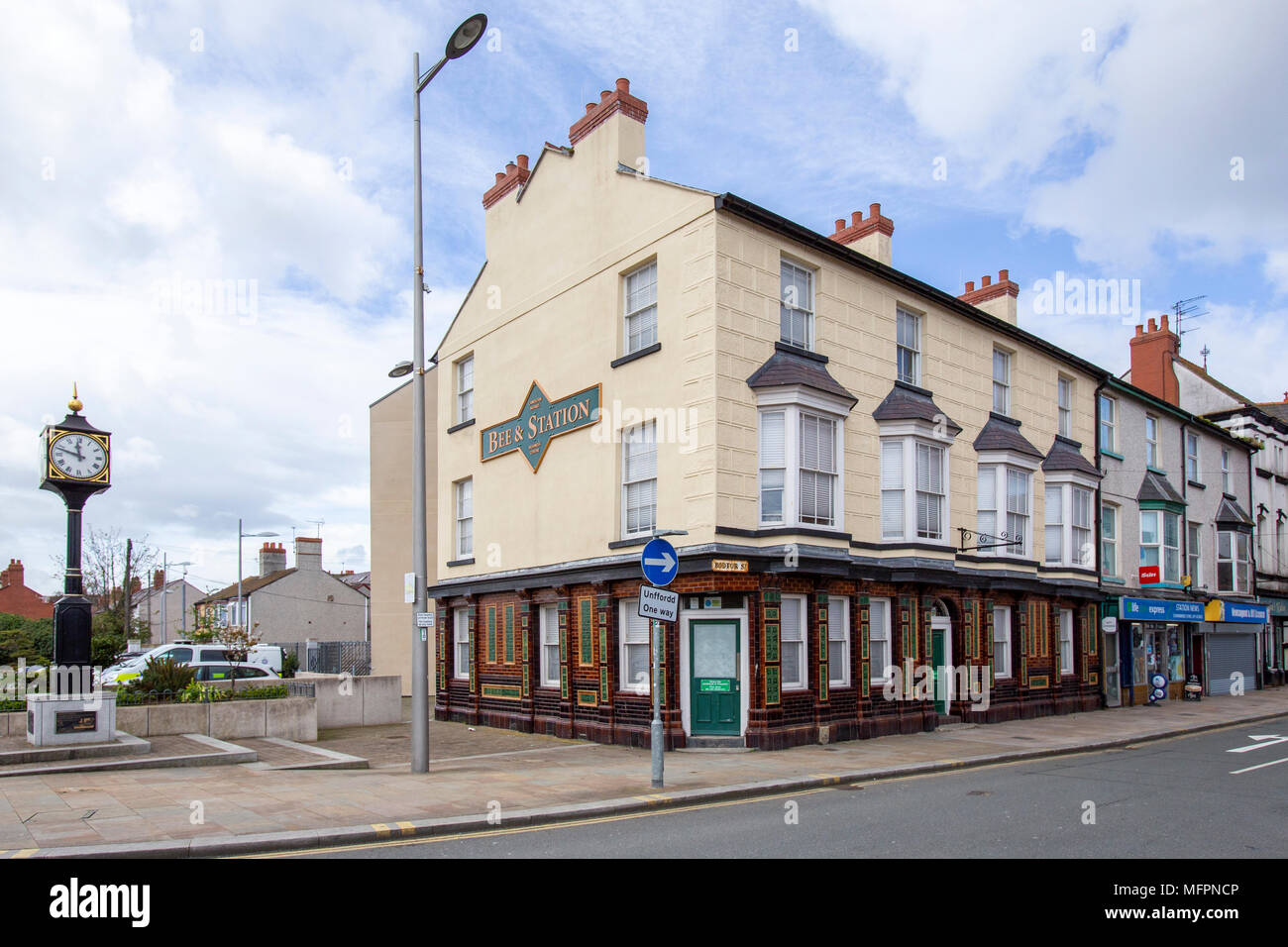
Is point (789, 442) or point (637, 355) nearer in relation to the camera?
point (789, 442)

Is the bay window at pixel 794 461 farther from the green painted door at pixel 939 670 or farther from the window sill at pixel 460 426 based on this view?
the window sill at pixel 460 426

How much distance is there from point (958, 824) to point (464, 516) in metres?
17.1

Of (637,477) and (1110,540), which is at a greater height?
(637,477)

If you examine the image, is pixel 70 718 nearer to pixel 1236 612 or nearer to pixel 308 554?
pixel 1236 612

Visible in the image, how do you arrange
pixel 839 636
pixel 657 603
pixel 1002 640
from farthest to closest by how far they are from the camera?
pixel 1002 640 → pixel 839 636 → pixel 657 603

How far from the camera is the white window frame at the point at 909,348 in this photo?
21.5 meters

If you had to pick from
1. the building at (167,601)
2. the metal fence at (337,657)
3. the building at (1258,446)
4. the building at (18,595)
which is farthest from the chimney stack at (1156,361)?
the building at (18,595)

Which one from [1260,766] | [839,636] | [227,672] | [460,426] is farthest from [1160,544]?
[227,672]

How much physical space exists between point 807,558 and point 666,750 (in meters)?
4.16

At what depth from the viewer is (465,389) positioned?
2567 centimetres

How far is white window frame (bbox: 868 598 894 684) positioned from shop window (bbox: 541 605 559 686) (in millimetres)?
6514

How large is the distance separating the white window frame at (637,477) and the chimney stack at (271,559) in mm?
46000

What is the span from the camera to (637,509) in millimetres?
19031
